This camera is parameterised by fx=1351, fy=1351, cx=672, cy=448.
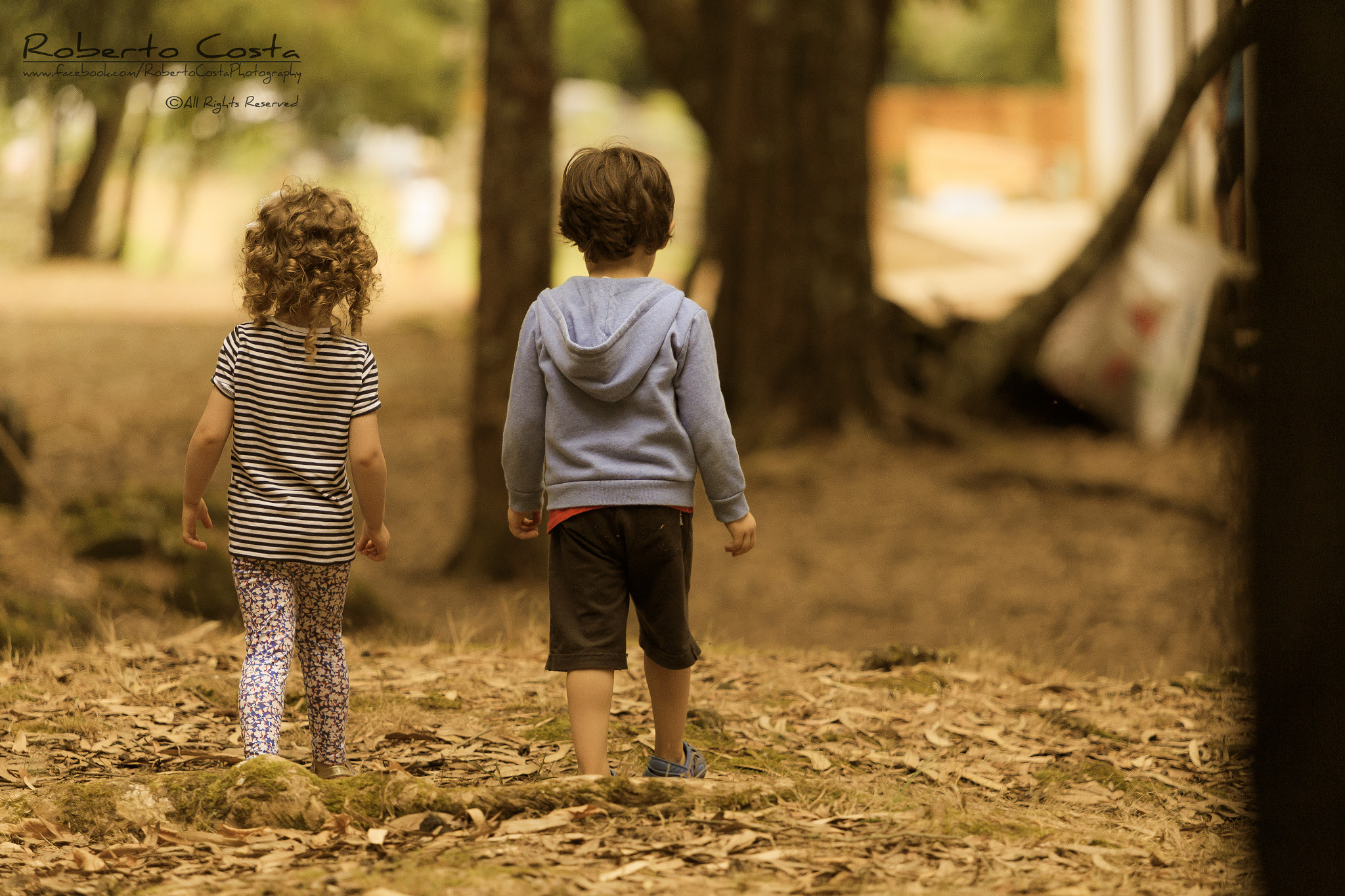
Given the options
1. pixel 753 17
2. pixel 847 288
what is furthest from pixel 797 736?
pixel 753 17

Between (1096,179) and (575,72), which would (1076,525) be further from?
(575,72)

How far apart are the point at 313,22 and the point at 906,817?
616 inches

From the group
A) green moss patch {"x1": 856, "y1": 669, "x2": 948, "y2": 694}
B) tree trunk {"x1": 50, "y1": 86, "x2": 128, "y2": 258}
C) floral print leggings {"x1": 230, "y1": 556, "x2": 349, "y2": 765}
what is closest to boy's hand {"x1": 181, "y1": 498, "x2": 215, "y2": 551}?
floral print leggings {"x1": 230, "y1": 556, "x2": 349, "y2": 765}

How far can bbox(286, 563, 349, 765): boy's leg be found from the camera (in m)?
3.56

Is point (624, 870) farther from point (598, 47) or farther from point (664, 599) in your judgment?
point (598, 47)

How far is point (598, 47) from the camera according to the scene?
42812 millimetres

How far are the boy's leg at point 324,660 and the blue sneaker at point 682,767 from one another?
0.84m

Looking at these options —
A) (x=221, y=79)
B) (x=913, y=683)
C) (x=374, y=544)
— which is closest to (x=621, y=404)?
(x=374, y=544)

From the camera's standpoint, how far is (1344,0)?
2.08m

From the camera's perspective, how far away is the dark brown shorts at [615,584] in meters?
3.36

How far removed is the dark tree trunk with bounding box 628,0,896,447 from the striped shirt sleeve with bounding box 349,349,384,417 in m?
8.27

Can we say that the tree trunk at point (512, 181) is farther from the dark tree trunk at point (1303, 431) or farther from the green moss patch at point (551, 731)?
the dark tree trunk at point (1303, 431)

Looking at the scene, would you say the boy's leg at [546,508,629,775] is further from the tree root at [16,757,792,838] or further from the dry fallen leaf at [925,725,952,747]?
the dry fallen leaf at [925,725,952,747]

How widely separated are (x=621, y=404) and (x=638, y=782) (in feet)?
3.01
